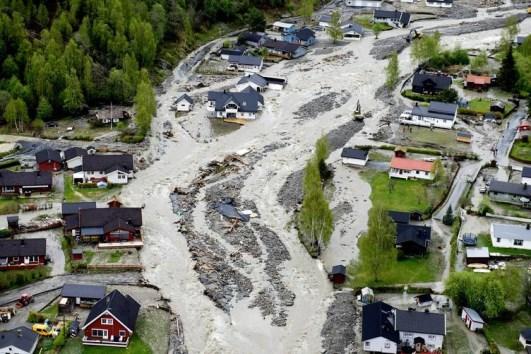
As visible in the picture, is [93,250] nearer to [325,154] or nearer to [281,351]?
[281,351]

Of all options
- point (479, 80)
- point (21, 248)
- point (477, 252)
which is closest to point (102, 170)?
point (21, 248)

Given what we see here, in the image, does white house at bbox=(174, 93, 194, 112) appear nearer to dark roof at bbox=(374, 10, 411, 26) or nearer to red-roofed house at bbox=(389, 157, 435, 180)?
red-roofed house at bbox=(389, 157, 435, 180)

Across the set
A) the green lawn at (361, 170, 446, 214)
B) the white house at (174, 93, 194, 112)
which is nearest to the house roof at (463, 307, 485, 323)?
the green lawn at (361, 170, 446, 214)

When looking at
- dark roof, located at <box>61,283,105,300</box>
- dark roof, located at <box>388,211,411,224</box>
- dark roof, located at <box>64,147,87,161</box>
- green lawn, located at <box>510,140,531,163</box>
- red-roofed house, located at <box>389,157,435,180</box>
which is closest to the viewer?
dark roof, located at <box>61,283,105,300</box>

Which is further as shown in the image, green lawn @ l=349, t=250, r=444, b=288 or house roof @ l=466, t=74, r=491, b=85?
house roof @ l=466, t=74, r=491, b=85

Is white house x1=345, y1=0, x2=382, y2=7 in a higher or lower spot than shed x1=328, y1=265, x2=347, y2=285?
higher

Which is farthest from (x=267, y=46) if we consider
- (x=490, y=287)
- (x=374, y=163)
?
(x=490, y=287)

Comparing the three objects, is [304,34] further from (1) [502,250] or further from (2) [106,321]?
(2) [106,321]
